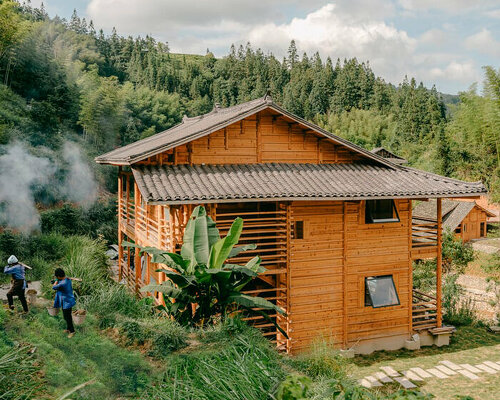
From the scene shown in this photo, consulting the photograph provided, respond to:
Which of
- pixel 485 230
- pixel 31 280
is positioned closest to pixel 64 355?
pixel 31 280

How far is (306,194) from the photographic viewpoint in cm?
1077

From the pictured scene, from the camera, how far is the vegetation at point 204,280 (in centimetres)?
811

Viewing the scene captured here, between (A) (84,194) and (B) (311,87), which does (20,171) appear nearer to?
(A) (84,194)

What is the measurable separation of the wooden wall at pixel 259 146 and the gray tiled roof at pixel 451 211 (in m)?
19.4

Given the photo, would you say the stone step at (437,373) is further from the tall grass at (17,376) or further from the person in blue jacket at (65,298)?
the tall grass at (17,376)

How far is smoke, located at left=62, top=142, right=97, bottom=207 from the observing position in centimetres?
2655

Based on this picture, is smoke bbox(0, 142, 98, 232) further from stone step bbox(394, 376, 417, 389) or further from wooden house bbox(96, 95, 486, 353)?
stone step bbox(394, 376, 417, 389)

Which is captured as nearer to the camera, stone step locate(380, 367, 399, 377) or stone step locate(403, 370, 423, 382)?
stone step locate(403, 370, 423, 382)

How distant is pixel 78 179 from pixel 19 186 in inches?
261

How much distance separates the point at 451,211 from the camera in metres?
31.6

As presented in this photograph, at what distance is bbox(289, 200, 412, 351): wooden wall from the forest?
13245 mm

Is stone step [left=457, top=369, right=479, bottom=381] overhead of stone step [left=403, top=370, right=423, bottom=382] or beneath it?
beneath

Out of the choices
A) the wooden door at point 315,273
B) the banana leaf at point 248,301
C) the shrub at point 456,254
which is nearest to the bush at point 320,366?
the banana leaf at point 248,301

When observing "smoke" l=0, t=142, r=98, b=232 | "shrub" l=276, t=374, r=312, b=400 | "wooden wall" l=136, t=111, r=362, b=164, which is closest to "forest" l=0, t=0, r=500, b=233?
"smoke" l=0, t=142, r=98, b=232
